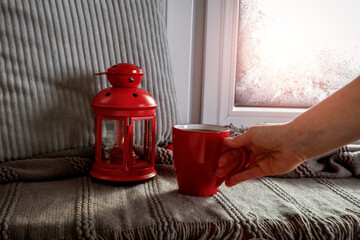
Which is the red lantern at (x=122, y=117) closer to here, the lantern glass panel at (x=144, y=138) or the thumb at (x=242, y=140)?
the lantern glass panel at (x=144, y=138)

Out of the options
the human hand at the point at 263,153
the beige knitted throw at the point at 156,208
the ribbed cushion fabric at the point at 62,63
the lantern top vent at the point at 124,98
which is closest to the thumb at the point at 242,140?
the human hand at the point at 263,153

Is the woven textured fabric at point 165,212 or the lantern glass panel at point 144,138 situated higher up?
the lantern glass panel at point 144,138

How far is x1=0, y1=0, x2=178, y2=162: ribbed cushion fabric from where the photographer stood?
0.84 m

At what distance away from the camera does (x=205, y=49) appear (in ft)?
4.15

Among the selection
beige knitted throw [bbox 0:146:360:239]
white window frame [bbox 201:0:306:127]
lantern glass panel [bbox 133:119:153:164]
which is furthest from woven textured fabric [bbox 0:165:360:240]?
white window frame [bbox 201:0:306:127]

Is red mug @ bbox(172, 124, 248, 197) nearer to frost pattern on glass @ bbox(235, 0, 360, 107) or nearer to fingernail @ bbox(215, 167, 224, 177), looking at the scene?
fingernail @ bbox(215, 167, 224, 177)

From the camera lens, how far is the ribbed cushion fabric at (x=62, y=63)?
0.84 metres

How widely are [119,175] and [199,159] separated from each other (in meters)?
0.20

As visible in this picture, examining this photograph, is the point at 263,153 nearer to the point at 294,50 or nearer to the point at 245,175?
the point at 245,175

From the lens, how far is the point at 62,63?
91 centimetres

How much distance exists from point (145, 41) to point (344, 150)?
2.15 feet

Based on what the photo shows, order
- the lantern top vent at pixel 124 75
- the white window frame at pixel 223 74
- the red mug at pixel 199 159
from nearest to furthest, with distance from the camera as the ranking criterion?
the red mug at pixel 199 159, the lantern top vent at pixel 124 75, the white window frame at pixel 223 74

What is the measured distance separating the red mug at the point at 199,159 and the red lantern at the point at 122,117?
11 centimetres

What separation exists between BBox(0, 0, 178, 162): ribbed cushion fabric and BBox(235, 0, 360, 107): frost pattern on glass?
0.41m
